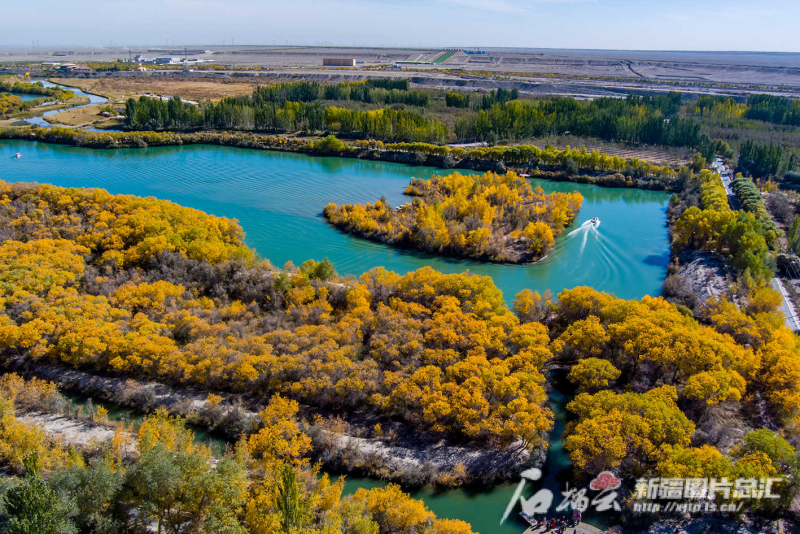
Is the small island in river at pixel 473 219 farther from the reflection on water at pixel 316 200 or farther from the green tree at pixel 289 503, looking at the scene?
the green tree at pixel 289 503

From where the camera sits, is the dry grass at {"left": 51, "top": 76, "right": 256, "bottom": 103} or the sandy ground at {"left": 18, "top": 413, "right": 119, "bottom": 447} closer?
the sandy ground at {"left": 18, "top": 413, "right": 119, "bottom": 447}

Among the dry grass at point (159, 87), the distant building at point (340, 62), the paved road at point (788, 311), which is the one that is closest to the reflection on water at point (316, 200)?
the paved road at point (788, 311)

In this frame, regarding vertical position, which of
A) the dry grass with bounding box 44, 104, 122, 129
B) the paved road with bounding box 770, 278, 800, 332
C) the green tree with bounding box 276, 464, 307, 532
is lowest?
the green tree with bounding box 276, 464, 307, 532

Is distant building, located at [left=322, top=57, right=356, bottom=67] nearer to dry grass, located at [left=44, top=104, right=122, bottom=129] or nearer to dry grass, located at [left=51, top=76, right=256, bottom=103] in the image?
dry grass, located at [left=51, top=76, right=256, bottom=103]

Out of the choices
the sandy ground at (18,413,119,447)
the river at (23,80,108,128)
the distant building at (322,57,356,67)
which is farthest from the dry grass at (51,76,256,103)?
the sandy ground at (18,413,119,447)

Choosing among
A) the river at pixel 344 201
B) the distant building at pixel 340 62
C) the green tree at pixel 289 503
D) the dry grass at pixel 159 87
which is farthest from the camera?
the distant building at pixel 340 62

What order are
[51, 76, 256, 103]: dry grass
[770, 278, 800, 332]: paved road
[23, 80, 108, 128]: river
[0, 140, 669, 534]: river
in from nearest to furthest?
[0, 140, 669, 534]: river < [770, 278, 800, 332]: paved road < [23, 80, 108, 128]: river < [51, 76, 256, 103]: dry grass

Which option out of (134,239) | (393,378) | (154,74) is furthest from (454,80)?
(393,378)
